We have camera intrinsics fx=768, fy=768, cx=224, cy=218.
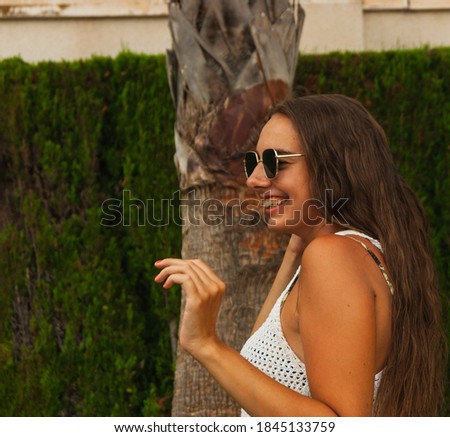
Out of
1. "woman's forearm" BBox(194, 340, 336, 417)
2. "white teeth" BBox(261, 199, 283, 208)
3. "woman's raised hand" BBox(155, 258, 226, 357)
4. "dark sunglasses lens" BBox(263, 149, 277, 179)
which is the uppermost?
"dark sunglasses lens" BBox(263, 149, 277, 179)

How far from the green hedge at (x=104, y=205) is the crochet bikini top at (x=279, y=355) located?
291cm

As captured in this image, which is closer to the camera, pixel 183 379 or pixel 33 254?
pixel 183 379

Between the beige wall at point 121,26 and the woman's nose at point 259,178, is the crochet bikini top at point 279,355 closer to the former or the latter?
the woman's nose at point 259,178

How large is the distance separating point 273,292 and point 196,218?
145 centimetres

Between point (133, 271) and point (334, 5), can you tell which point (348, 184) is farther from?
point (334, 5)

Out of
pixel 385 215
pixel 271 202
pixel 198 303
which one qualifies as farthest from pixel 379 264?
pixel 198 303

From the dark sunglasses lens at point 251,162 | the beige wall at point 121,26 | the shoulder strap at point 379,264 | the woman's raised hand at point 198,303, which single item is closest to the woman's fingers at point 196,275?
the woman's raised hand at point 198,303

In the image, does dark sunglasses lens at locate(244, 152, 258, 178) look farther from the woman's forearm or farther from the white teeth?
the woman's forearm

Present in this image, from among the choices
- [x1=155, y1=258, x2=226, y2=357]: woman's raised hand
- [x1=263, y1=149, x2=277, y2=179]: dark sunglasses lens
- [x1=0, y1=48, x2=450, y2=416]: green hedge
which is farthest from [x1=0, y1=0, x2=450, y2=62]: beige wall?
[x1=155, y1=258, x2=226, y2=357]: woman's raised hand

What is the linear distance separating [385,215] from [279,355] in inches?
19.2

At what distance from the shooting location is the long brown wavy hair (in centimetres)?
206

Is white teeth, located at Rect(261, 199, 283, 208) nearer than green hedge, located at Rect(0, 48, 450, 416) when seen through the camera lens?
Yes

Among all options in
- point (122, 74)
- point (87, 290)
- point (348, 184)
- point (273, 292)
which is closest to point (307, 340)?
point (348, 184)

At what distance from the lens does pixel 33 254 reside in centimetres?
525
